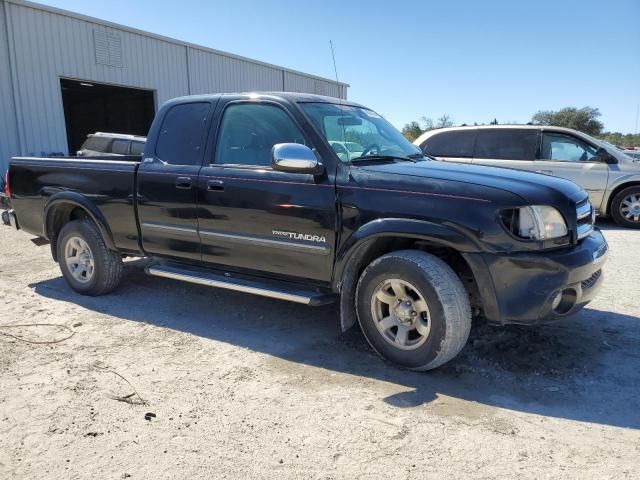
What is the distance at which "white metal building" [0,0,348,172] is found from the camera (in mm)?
13656

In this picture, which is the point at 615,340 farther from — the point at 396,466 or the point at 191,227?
the point at 191,227

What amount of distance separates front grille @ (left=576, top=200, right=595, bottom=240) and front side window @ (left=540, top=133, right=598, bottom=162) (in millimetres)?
6271

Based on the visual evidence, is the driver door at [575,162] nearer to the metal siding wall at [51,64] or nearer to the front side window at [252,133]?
the front side window at [252,133]

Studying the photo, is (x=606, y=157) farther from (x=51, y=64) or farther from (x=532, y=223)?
(x=51, y=64)

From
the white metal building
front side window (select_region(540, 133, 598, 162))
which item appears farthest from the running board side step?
the white metal building

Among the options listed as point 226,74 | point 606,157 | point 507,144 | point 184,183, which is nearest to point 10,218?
point 184,183

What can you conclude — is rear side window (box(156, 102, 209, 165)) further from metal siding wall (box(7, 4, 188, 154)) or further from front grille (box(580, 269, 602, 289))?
metal siding wall (box(7, 4, 188, 154))

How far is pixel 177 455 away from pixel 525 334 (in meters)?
2.79

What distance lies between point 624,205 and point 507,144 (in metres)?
2.39

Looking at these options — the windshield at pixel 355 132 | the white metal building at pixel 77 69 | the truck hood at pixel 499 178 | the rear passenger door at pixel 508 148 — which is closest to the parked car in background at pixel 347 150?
the windshield at pixel 355 132

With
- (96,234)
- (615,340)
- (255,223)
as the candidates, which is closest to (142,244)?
(96,234)

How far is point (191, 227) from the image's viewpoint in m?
4.39

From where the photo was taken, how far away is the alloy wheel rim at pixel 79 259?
5.29 metres

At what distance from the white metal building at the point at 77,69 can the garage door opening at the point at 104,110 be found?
108mm
